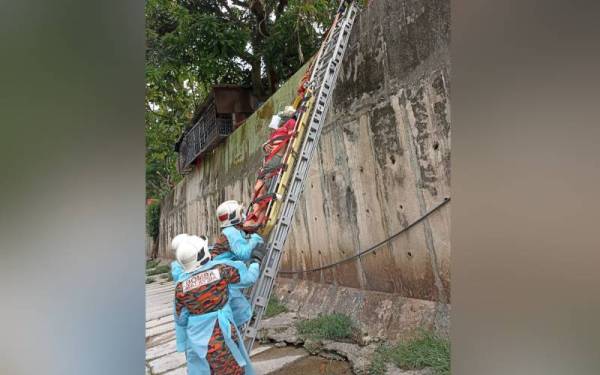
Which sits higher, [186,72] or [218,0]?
[218,0]

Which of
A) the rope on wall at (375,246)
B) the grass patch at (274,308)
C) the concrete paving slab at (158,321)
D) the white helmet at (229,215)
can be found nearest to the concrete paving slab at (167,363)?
the concrete paving slab at (158,321)

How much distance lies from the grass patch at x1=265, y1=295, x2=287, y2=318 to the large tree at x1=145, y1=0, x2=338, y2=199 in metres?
0.92

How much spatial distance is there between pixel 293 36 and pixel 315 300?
150cm

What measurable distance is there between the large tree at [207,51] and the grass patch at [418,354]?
3.58 ft

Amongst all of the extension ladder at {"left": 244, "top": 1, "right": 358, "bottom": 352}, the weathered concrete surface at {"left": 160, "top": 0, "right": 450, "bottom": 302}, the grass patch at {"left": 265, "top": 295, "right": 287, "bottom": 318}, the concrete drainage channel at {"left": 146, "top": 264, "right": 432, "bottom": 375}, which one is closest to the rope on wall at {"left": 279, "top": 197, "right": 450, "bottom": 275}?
the weathered concrete surface at {"left": 160, "top": 0, "right": 450, "bottom": 302}

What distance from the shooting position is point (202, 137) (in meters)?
2.07

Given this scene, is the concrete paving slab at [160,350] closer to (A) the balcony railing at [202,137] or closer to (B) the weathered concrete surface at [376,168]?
(B) the weathered concrete surface at [376,168]

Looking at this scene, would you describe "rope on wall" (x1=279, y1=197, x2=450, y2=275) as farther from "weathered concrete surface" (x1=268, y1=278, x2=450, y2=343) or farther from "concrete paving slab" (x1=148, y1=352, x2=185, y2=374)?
"concrete paving slab" (x1=148, y1=352, x2=185, y2=374)

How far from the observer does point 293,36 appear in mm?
2121

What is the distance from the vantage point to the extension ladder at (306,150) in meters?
1.38

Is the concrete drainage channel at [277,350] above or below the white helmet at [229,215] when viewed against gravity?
below
